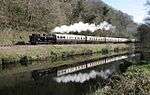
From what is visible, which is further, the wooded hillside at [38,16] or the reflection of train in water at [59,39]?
the wooded hillside at [38,16]

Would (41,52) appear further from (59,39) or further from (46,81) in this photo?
(46,81)

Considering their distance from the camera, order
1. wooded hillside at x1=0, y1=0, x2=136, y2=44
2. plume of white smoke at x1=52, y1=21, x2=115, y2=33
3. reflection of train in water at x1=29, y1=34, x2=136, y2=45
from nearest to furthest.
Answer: reflection of train in water at x1=29, y1=34, x2=136, y2=45 < wooded hillside at x1=0, y1=0, x2=136, y2=44 < plume of white smoke at x1=52, y1=21, x2=115, y2=33

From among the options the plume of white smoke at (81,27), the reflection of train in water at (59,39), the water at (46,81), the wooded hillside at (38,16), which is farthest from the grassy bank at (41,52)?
the plume of white smoke at (81,27)

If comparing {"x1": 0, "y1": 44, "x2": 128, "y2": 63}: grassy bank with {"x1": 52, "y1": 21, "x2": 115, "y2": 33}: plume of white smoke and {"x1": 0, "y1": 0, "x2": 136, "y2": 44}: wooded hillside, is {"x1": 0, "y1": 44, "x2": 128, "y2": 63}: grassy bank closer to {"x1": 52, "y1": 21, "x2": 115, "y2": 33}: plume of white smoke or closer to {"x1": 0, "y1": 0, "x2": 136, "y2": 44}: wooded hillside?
{"x1": 0, "y1": 0, "x2": 136, "y2": 44}: wooded hillside

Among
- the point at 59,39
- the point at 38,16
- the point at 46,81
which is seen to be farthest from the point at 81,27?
the point at 46,81

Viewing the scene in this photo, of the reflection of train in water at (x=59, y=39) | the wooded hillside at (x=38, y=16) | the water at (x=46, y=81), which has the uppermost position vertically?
the wooded hillside at (x=38, y=16)

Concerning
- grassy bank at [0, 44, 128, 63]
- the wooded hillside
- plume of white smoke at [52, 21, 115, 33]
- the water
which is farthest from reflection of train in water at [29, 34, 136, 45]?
the water

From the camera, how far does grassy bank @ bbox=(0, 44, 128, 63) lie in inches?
2147

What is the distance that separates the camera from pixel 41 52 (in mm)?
64125

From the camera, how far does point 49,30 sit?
370 ft

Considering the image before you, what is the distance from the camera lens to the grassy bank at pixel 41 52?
179ft

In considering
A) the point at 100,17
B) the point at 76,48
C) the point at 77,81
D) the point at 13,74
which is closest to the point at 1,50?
the point at 13,74

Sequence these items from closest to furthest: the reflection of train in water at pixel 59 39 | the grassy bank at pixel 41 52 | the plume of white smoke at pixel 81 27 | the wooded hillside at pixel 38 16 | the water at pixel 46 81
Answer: the water at pixel 46 81 → the grassy bank at pixel 41 52 → the reflection of train in water at pixel 59 39 → the wooded hillside at pixel 38 16 → the plume of white smoke at pixel 81 27

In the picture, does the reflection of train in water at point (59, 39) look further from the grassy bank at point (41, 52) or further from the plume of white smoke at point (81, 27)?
the plume of white smoke at point (81, 27)
